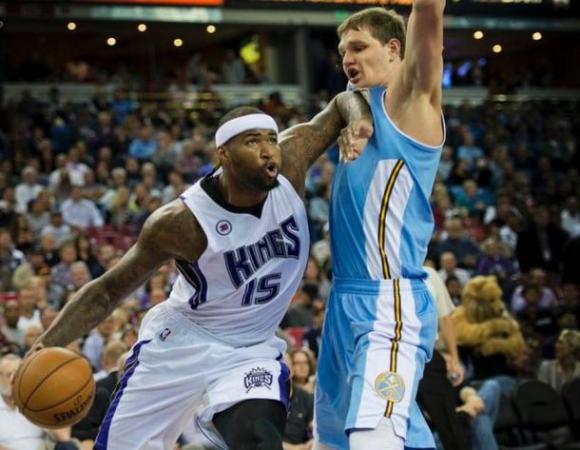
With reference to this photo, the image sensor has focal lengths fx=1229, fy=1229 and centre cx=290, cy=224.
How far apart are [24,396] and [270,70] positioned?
2152 centimetres

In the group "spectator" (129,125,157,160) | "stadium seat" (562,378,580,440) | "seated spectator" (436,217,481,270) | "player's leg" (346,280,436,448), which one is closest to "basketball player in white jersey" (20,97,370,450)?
"player's leg" (346,280,436,448)

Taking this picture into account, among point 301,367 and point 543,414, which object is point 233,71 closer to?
point 543,414

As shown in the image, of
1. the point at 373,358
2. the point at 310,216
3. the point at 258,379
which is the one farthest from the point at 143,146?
the point at 373,358

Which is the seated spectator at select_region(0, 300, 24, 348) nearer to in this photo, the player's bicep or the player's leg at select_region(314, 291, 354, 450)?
the player's bicep

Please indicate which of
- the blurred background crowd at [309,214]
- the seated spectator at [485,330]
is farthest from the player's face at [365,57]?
the seated spectator at [485,330]

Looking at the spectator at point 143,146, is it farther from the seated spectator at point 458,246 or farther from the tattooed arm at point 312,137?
the tattooed arm at point 312,137

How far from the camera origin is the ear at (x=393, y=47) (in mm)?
5875

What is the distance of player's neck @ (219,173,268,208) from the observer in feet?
18.7

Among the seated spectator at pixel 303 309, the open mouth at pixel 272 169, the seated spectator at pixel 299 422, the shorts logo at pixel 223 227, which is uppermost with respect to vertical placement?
the open mouth at pixel 272 169

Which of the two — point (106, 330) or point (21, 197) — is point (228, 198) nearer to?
point (106, 330)

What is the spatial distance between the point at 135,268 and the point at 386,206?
1.21m

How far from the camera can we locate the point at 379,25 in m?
5.86

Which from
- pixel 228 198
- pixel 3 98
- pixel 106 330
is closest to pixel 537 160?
pixel 3 98

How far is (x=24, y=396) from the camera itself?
5504 millimetres
